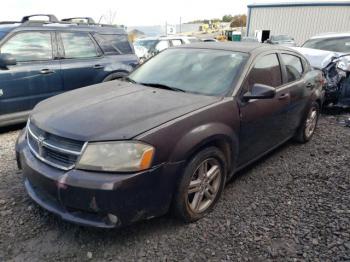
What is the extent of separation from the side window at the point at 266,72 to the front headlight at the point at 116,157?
157 cm

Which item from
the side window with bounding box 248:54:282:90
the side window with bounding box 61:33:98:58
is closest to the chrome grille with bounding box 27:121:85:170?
the side window with bounding box 248:54:282:90

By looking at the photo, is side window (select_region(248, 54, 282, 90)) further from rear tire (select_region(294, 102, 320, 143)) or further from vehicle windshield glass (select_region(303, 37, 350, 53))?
vehicle windshield glass (select_region(303, 37, 350, 53))

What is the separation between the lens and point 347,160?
443 cm

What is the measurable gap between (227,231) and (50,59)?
4272 millimetres

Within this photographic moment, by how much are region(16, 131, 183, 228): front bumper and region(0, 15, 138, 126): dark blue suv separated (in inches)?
114

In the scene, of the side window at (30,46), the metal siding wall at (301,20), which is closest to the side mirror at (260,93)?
the side window at (30,46)

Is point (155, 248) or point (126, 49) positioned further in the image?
point (126, 49)

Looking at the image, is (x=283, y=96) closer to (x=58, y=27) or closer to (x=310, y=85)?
(x=310, y=85)

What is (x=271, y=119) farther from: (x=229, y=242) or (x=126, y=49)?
(x=126, y=49)

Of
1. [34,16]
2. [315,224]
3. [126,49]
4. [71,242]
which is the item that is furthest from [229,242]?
[34,16]

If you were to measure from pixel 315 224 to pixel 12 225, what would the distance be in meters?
2.72

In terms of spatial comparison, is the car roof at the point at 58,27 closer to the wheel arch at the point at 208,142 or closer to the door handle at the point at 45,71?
the door handle at the point at 45,71

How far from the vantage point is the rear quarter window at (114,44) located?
643 cm

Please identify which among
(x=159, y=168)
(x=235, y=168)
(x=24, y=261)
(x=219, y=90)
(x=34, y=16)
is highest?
(x=34, y=16)
